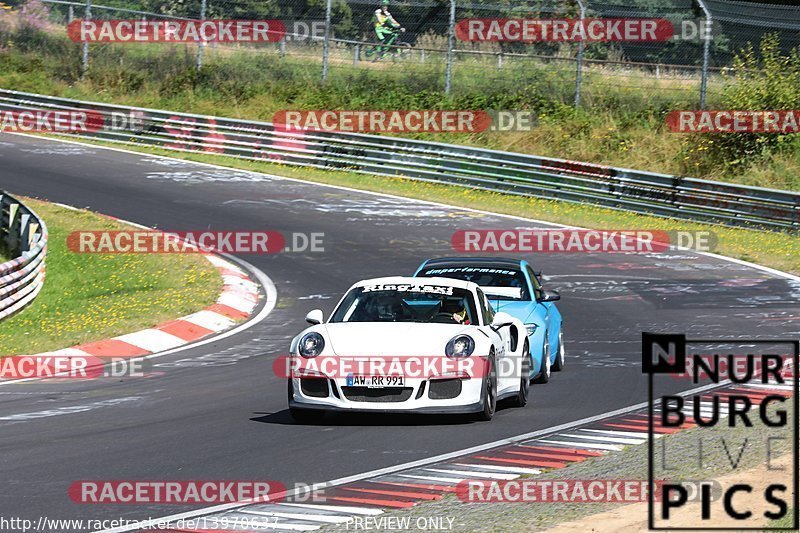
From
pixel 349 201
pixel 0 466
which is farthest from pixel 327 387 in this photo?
pixel 349 201

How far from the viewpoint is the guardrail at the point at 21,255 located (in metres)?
17.1

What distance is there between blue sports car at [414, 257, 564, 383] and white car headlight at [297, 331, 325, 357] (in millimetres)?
2628

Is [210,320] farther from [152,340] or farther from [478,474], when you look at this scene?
[478,474]

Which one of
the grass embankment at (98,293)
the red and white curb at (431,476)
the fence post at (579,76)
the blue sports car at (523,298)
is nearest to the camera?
the red and white curb at (431,476)

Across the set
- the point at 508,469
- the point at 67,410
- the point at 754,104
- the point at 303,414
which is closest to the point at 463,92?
the point at 754,104

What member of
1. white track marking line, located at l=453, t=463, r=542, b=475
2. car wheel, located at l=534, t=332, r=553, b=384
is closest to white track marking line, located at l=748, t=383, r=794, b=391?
car wheel, located at l=534, t=332, r=553, b=384

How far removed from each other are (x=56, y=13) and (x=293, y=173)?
9.38 meters

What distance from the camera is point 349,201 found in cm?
2706

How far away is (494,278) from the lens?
46.0 feet

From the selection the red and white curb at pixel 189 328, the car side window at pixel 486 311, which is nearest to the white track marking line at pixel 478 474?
the car side window at pixel 486 311

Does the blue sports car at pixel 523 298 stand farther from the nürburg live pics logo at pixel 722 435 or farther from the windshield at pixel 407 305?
the windshield at pixel 407 305

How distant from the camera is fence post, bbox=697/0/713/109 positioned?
1110 inches

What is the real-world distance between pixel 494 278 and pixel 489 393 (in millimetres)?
3612

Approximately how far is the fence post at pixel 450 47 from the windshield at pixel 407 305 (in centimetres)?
1935
